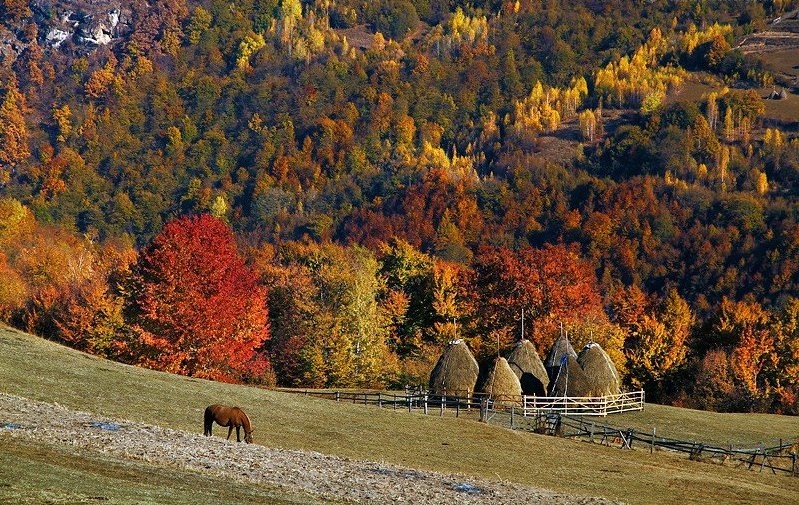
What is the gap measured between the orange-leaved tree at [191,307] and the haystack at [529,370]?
62.2 ft

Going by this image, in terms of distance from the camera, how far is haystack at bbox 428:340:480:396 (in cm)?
8219

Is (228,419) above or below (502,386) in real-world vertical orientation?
below

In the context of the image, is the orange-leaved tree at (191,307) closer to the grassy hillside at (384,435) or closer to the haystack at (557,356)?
the grassy hillside at (384,435)

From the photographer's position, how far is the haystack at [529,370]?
85.3 metres

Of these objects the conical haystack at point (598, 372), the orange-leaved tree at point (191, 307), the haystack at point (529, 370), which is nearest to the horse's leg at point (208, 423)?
the orange-leaved tree at point (191, 307)

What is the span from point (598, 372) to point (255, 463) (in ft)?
162

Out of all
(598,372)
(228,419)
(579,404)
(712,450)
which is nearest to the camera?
(228,419)

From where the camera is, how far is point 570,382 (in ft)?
278

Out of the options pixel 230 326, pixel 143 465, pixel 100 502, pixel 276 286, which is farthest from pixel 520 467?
pixel 276 286

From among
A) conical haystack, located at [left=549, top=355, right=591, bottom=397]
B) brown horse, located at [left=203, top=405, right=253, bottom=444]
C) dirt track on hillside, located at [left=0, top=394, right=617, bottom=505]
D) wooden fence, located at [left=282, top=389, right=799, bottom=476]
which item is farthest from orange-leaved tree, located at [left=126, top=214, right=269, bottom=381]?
dirt track on hillside, located at [left=0, top=394, right=617, bottom=505]

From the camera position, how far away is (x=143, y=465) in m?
36.3

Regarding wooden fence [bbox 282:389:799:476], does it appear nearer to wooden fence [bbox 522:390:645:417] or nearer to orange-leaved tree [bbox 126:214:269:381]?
wooden fence [bbox 522:390:645:417]

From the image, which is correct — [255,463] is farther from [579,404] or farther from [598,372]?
[598,372]

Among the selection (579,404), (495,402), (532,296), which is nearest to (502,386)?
(495,402)
